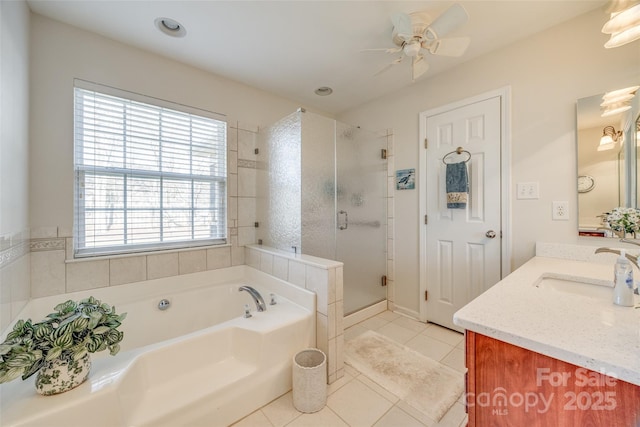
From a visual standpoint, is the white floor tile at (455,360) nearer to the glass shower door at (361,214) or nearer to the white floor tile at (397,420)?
the white floor tile at (397,420)

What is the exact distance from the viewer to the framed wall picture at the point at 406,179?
8.42 feet

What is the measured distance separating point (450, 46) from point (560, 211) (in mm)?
1361

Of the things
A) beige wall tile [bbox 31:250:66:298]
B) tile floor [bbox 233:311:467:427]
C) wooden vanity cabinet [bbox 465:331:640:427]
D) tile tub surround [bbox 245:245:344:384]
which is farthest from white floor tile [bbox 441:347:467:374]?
beige wall tile [bbox 31:250:66:298]

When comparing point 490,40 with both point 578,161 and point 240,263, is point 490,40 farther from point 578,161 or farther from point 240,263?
point 240,263

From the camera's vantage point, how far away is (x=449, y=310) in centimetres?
232

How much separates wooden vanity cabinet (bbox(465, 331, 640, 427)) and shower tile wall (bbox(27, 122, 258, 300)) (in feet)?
7.02

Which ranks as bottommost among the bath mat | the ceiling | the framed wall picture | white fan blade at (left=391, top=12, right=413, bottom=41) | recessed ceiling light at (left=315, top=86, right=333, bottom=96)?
the bath mat

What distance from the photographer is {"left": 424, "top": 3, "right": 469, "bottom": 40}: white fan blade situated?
53.0 inches

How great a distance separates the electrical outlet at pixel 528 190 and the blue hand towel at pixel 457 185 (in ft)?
1.15

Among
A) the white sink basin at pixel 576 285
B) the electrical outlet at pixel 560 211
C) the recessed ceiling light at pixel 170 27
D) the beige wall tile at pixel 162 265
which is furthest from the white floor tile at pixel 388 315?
the recessed ceiling light at pixel 170 27

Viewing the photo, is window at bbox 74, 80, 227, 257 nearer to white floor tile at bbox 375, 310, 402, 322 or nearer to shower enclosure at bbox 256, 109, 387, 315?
shower enclosure at bbox 256, 109, 387, 315

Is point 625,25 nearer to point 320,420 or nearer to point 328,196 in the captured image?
point 328,196

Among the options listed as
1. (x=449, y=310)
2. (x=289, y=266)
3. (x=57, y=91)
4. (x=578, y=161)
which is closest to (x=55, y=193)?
(x=57, y=91)

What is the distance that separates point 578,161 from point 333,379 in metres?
2.17
